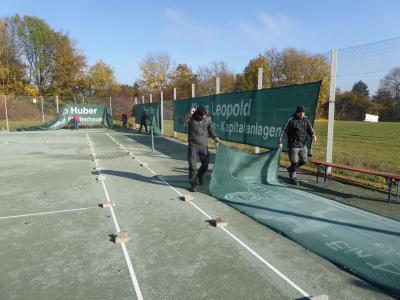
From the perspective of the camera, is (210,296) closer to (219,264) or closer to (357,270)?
(219,264)

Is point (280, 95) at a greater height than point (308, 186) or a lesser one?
greater

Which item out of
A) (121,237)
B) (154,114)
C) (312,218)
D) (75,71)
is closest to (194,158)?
(312,218)

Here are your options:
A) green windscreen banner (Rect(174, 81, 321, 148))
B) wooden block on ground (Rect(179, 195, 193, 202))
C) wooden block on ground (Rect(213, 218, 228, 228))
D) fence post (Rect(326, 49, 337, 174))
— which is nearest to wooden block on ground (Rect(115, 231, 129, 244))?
wooden block on ground (Rect(213, 218, 228, 228))

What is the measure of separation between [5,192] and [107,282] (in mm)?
5040

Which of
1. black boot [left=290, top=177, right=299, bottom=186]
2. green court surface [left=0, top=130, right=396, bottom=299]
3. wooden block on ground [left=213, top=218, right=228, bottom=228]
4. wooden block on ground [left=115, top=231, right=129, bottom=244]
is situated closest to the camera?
green court surface [left=0, top=130, right=396, bottom=299]

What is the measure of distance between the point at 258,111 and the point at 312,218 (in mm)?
5346

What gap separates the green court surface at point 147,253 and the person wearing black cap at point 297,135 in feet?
7.25

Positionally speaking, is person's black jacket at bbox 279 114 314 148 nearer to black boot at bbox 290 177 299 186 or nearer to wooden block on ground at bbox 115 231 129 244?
black boot at bbox 290 177 299 186

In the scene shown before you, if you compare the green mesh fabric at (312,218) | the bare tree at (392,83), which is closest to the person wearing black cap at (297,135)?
the green mesh fabric at (312,218)

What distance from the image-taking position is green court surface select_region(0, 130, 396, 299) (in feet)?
10.8

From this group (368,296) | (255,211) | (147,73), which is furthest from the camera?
(147,73)

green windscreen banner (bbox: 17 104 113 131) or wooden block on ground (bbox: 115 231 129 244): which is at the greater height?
green windscreen banner (bbox: 17 104 113 131)

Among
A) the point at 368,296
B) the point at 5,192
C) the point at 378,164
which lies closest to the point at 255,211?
the point at 368,296

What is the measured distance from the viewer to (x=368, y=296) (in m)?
3.15
